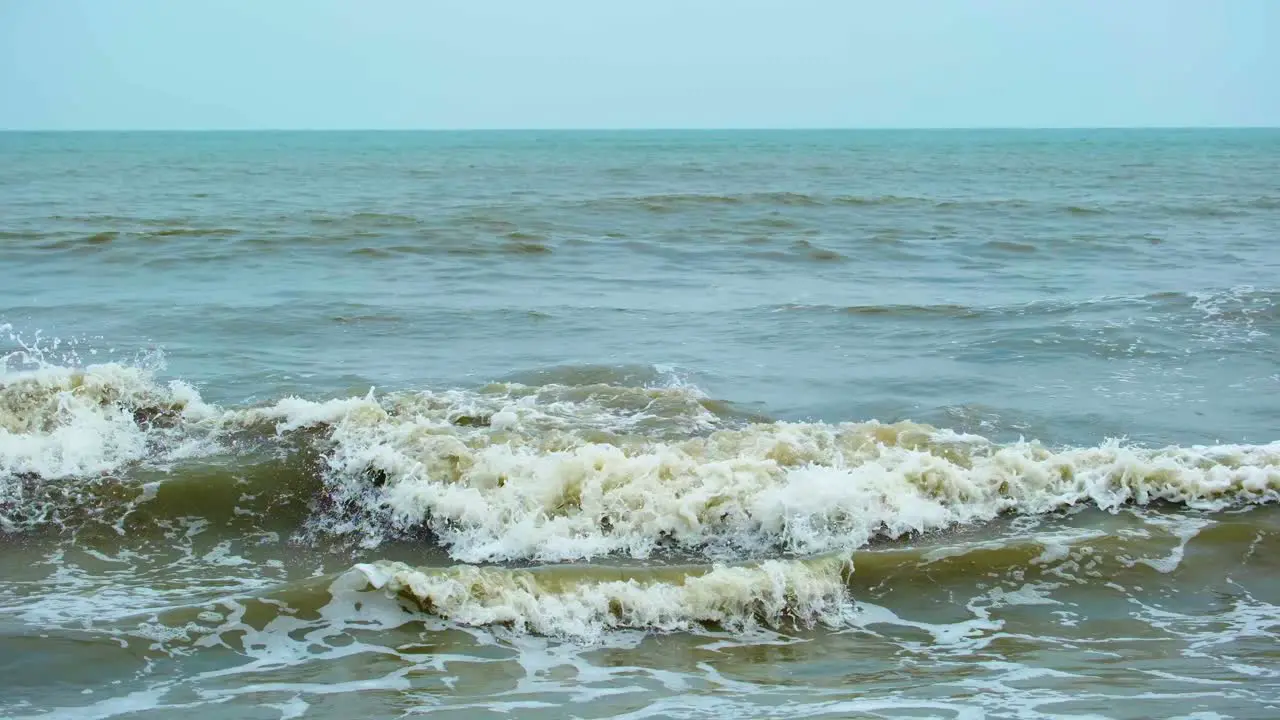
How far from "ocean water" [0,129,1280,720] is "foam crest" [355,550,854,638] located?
0.07ft

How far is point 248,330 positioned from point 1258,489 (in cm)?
1032

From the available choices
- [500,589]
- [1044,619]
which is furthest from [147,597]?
[1044,619]

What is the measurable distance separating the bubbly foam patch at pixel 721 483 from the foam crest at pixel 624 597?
649mm

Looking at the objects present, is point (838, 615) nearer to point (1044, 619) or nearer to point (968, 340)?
point (1044, 619)

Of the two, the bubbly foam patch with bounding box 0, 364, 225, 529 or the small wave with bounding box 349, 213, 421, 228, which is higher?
the small wave with bounding box 349, 213, 421, 228

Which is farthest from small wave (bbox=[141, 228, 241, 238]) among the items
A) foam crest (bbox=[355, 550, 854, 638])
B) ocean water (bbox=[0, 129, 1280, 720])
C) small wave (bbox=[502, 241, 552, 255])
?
foam crest (bbox=[355, 550, 854, 638])

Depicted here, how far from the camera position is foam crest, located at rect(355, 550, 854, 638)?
20.5 ft

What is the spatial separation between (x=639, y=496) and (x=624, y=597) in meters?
1.46

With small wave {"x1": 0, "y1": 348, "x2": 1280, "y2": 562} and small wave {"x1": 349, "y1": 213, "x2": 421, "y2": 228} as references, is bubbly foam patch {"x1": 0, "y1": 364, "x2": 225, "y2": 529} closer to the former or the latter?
small wave {"x1": 0, "y1": 348, "x2": 1280, "y2": 562}

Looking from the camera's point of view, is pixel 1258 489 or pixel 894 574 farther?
pixel 1258 489

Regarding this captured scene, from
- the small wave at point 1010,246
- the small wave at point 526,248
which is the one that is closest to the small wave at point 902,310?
the small wave at point 526,248

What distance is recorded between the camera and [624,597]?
6.36m

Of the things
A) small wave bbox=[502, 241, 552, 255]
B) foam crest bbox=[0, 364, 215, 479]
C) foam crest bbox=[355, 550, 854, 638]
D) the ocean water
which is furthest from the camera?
small wave bbox=[502, 241, 552, 255]

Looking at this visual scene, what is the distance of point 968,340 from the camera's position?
1307cm
